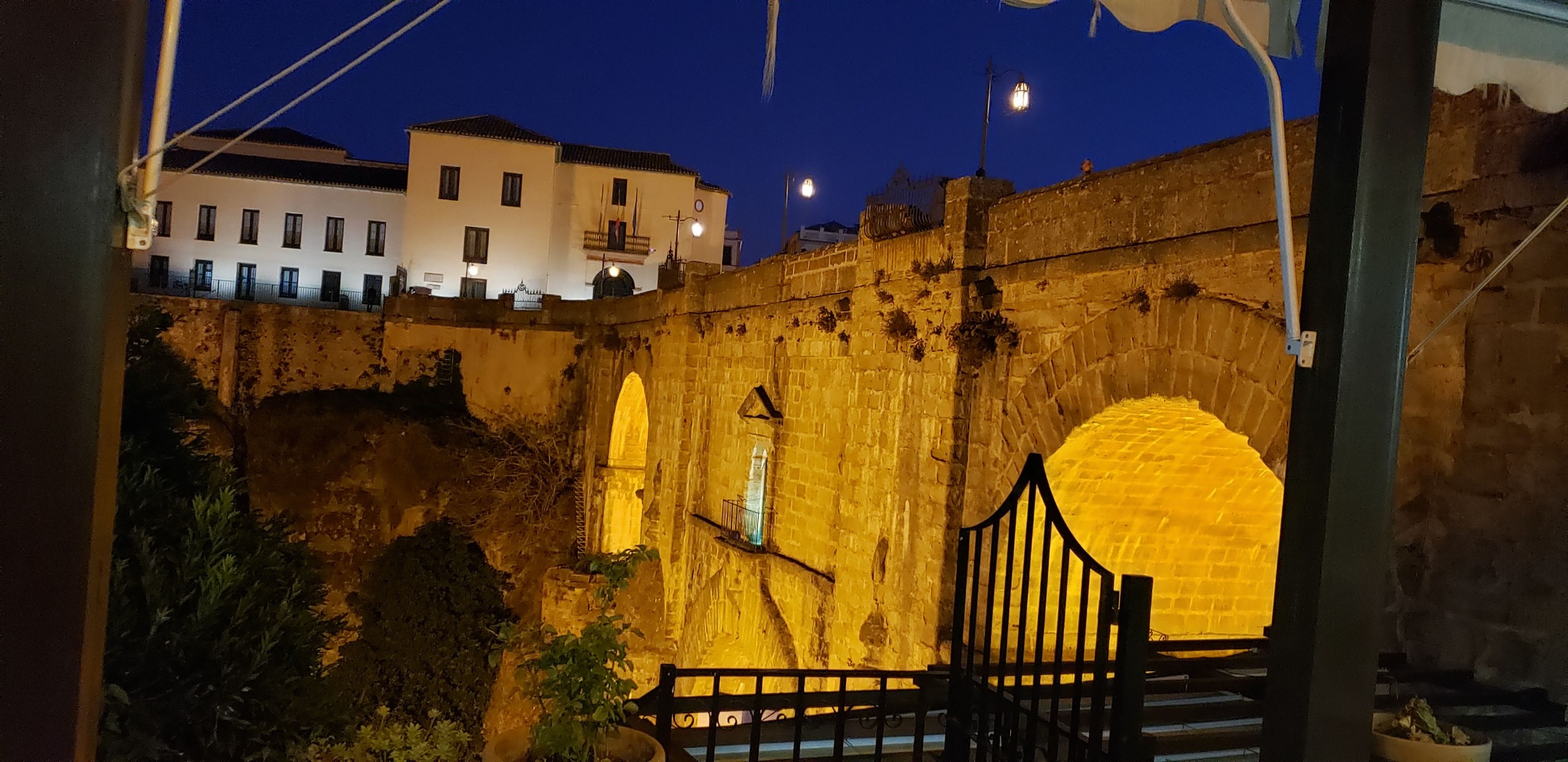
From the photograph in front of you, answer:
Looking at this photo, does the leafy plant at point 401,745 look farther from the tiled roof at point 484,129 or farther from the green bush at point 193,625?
the tiled roof at point 484,129

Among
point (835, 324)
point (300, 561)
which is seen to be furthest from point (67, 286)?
point (835, 324)

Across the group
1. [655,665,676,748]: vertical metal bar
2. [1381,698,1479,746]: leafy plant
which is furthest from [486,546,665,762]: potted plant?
[1381,698,1479,746]: leafy plant

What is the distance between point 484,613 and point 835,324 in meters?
13.9

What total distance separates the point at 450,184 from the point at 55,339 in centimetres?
3364

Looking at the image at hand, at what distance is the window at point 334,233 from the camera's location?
3406 cm

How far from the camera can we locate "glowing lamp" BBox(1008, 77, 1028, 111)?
1279 centimetres

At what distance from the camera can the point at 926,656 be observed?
827 centimetres

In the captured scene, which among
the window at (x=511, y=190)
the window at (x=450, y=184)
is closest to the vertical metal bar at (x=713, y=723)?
the window at (x=511, y=190)

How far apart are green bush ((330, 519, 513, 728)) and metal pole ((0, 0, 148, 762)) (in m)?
19.9

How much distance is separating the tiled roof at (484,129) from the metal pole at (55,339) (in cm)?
3305

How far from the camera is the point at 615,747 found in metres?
3.94

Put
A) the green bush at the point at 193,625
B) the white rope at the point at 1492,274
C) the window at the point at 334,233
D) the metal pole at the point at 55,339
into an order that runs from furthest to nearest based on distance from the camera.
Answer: the window at the point at 334,233, the green bush at the point at 193,625, the white rope at the point at 1492,274, the metal pole at the point at 55,339

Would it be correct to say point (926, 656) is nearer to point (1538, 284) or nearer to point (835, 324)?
point (835, 324)

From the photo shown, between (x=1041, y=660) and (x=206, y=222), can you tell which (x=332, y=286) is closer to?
(x=206, y=222)
